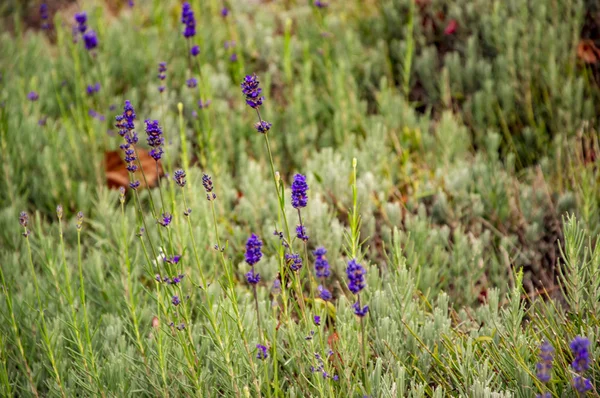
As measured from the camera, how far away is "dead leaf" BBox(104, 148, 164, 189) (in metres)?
3.62

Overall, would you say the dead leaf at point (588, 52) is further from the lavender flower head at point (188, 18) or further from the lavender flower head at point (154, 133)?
the lavender flower head at point (154, 133)

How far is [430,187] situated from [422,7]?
7.26 feet

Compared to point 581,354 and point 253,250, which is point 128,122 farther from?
point 581,354

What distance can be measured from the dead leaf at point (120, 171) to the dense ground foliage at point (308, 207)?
16 millimetres

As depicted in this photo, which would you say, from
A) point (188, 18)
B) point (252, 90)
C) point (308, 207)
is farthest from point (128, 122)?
point (308, 207)

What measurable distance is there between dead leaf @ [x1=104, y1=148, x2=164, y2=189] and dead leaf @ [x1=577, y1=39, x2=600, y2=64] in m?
3.11

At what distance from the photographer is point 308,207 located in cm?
304

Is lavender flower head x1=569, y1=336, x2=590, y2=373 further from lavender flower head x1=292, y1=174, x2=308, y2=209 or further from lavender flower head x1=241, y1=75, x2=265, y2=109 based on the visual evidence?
lavender flower head x1=241, y1=75, x2=265, y2=109

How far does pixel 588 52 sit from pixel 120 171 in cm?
343

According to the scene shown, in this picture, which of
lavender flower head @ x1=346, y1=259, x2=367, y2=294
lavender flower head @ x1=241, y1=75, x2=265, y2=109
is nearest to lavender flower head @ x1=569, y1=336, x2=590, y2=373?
lavender flower head @ x1=346, y1=259, x2=367, y2=294

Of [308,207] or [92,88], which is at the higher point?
[92,88]

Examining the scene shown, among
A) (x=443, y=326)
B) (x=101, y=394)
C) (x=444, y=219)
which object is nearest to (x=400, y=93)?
(x=444, y=219)

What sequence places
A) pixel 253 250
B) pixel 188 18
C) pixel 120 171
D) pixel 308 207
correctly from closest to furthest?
1. pixel 253 250
2. pixel 188 18
3. pixel 308 207
4. pixel 120 171

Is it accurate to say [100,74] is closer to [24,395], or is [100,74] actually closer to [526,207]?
[24,395]
